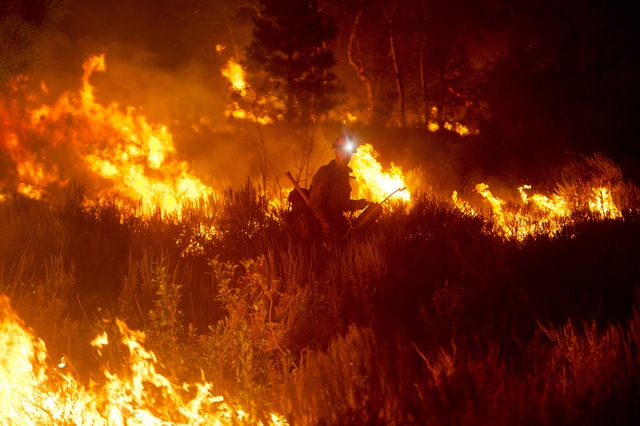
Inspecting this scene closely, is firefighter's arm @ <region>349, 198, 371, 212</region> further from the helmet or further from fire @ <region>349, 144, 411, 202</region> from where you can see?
fire @ <region>349, 144, 411, 202</region>

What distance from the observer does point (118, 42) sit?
22078mm

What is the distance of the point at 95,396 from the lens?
4094 mm

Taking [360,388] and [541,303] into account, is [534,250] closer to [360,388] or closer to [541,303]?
[541,303]

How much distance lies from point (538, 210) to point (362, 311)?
720 cm

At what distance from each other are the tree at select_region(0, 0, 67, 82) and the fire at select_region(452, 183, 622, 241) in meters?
5.17

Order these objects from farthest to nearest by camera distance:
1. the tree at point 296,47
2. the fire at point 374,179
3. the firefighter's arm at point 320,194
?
1. the tree at point 296,47
2. the fire at point 374,179
3. the firefighter's arm at point 320,194

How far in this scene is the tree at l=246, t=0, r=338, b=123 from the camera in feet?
68.1

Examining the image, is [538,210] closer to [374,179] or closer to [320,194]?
[374,179]

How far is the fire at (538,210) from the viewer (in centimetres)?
896

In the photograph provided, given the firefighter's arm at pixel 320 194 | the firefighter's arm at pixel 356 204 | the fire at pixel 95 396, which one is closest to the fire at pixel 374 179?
the firefighter's arm at pixel 356 204

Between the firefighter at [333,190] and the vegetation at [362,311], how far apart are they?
34cm

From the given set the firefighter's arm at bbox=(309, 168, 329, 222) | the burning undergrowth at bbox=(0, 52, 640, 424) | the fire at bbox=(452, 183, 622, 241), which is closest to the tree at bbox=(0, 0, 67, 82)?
the burning undergrowth at bbox=(0, 52, 640, 424)

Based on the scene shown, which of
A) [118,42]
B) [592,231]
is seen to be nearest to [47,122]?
[118,42]

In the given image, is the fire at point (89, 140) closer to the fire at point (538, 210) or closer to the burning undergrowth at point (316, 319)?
the burning undergrowth at point (316, 319)
